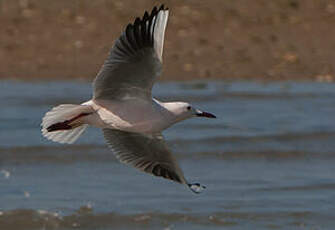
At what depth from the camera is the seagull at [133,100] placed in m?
6.83

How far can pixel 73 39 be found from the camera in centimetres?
1489

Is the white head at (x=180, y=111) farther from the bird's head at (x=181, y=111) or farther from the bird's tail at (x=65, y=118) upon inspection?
the bird's tail at (x=65, y=118)

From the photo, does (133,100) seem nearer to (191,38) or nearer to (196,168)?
(196,168)

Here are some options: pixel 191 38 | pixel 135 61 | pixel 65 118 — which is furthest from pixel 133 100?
pixel 191 38

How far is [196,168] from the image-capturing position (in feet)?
33.3

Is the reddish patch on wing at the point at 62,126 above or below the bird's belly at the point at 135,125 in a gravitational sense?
below

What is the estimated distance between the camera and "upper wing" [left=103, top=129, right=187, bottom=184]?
23.9ft

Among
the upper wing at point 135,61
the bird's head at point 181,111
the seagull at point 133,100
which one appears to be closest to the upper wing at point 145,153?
the seagull at point 133,100

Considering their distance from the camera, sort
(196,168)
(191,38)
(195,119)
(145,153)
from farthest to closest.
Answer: (191,38), (195,119), (196,168), (145,153)

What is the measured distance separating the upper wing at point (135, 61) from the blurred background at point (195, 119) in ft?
6.27

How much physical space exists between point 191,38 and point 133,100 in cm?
816

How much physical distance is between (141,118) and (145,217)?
6.55 feet

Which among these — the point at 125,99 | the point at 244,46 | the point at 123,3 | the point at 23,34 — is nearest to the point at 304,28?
the point at 244,46

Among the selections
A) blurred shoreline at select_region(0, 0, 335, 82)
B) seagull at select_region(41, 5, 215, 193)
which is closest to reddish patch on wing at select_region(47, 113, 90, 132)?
seagull at select_region(41, 5, 215, 193)
